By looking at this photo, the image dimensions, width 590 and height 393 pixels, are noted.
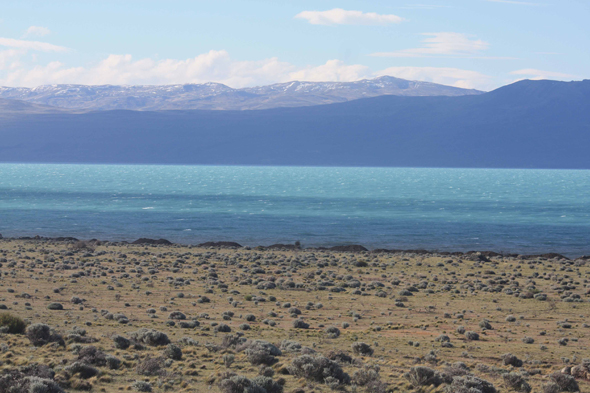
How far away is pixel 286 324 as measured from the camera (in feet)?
74.9

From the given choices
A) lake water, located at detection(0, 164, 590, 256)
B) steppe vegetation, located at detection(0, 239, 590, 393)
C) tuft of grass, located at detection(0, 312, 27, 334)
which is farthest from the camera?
lake water, located at detection(0, 164, 590, 256)

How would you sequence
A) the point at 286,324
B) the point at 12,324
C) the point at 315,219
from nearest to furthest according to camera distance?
1. the point at 12,324
2. the point at 286,324
3. the point at 315,219

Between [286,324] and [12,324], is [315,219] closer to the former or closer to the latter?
[286,324]

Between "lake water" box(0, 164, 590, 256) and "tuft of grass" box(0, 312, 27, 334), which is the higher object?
"tuft of grass" box(0, 312, 27, 334)

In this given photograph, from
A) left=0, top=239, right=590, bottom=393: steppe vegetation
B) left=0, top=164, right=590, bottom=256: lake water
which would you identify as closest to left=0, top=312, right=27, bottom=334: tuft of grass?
left=0, top=239, right=590, bottom=393: steppe vegetation

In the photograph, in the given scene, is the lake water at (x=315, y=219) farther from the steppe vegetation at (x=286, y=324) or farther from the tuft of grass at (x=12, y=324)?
the tuft of grass at (x=12, y=324)

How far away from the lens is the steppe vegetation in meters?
14.0

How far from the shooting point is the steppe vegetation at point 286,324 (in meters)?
14.0

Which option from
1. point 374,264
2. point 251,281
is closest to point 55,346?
point 251,281

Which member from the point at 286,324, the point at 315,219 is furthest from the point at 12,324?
the point at 315,219

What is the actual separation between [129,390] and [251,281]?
71.2 ft

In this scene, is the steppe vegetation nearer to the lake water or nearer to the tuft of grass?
the tuft of grass

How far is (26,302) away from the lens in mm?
24344

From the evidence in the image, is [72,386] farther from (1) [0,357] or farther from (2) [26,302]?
(2) [26,302]
